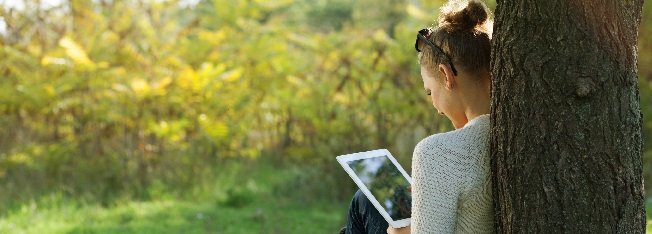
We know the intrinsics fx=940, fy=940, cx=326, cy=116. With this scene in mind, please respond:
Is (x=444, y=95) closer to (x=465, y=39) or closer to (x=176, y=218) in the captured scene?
(x=465, y=39)

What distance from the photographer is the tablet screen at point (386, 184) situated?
2.69 meters

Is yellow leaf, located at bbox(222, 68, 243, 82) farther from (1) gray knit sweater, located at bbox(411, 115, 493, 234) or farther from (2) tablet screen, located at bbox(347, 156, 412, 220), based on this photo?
(1) gray knit sweater, located at bbox(411, 115, 493, 234)

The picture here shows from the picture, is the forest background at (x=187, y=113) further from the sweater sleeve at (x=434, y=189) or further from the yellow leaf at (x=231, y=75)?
the sweater sleeve at (x=434, y=189)

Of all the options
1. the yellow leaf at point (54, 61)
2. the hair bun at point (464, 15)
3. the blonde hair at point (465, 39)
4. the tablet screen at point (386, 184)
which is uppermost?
the yellow leaf at point (54, 61)

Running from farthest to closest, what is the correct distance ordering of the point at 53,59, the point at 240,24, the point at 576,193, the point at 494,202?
the point at 240,24
the point at 53,59
the point at 494,202
the point at 576,193

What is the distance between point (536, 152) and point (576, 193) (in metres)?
0.13

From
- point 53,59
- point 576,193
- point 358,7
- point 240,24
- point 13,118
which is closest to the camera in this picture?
point 576,193

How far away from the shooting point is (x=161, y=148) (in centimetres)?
751

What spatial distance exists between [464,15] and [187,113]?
5390 mm

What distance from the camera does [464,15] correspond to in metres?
2.41

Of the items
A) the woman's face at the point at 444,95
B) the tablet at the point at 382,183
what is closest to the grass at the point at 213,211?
the tablet at the point at 382,183

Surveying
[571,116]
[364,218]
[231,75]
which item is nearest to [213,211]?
[231,75]

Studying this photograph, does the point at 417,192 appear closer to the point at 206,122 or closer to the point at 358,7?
the point at 206,122

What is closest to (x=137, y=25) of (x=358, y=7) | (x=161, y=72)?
(x=161, y=72)
